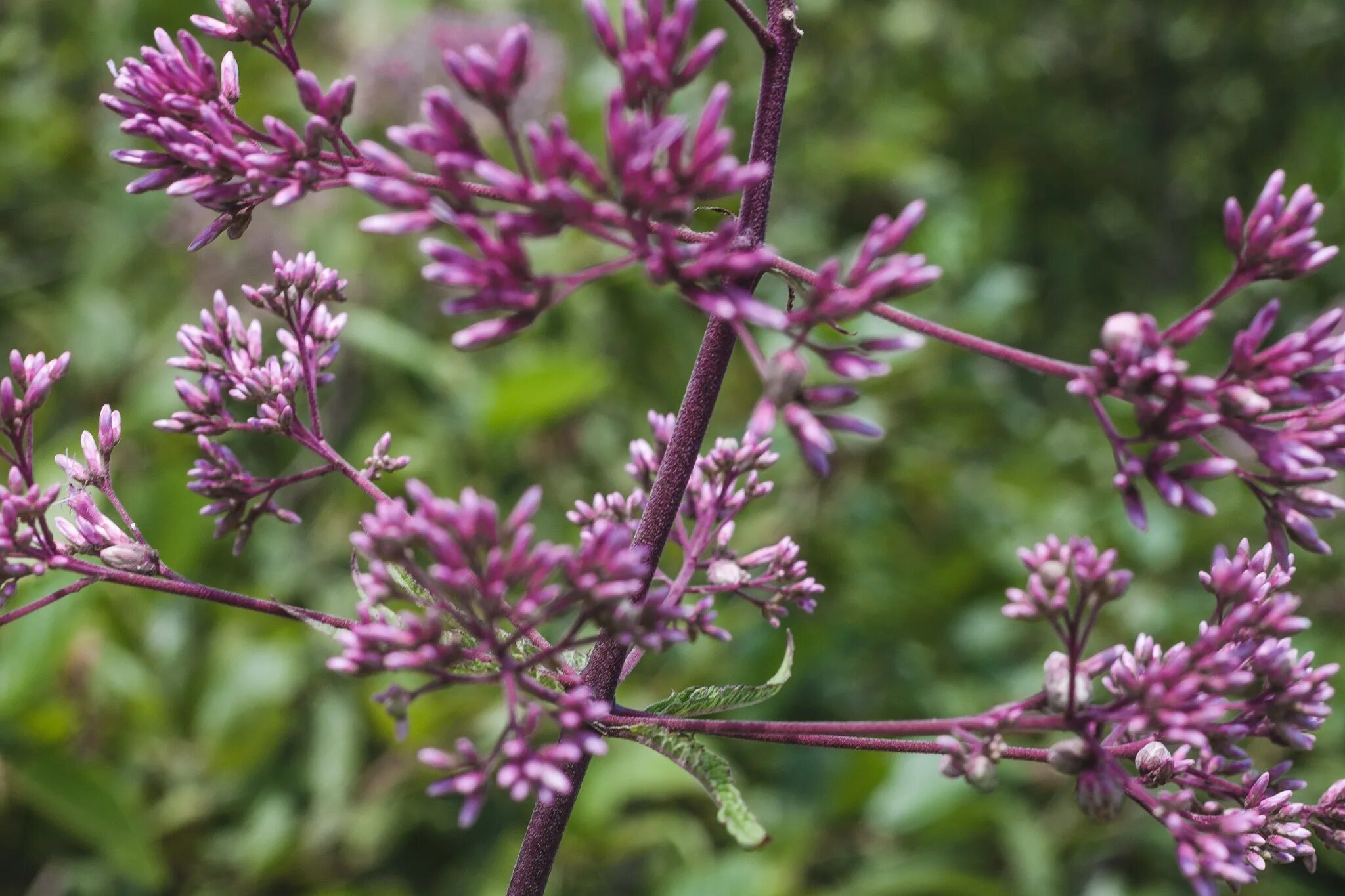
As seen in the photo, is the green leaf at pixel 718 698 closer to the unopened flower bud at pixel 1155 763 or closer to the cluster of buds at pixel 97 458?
the unopened flower bud at pixel 1155 763

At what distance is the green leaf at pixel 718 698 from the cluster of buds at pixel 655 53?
0.71 m

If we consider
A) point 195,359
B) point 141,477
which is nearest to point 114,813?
point 141,477

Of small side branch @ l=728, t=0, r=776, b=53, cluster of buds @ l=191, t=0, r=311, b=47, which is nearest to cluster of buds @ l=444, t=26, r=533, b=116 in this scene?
small side branch @ l=728, t=0, r=776, b=53

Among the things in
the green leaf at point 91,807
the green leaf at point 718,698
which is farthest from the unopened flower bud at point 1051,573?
the green leaf at point 91,807

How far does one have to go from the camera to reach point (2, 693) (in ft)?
11.0

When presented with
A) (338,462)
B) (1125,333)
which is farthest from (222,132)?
(1125,333)

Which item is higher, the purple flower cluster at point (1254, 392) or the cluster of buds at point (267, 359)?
the purple flower cluster at point (1254, 392)

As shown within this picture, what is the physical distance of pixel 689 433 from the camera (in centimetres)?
151

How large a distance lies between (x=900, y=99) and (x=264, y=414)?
612 centimetres

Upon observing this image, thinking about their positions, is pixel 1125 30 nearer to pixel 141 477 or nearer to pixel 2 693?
pixel 141 477

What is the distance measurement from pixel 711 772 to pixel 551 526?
313cm

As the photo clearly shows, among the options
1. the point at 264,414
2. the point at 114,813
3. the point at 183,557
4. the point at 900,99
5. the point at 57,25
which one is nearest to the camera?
the point at 264,414

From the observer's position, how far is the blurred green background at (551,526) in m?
3.87

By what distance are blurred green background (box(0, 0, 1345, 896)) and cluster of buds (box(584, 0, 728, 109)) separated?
173 centimetres
